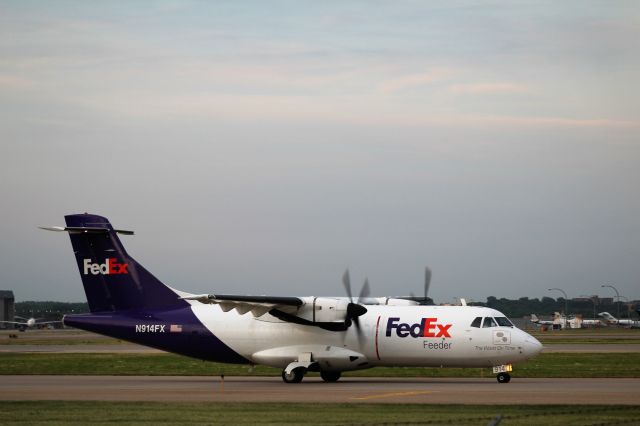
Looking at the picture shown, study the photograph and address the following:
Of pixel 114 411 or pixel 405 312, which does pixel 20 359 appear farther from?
→ pixel 114 411

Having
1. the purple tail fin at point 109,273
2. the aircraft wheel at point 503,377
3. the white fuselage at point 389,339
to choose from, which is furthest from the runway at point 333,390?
the purple tail fin at point 109,273

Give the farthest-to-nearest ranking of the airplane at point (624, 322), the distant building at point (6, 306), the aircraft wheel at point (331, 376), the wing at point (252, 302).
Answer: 1. the distant building at point (6, 306)
2. the airplane at point (624, 322)
3. the aircraft wheel at point (331, 376)
4. the wing at point (252, 302)

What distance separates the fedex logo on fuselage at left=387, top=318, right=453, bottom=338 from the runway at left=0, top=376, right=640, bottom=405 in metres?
1.68

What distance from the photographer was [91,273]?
35.9m

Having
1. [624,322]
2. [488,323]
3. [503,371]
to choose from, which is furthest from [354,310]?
[624,322]

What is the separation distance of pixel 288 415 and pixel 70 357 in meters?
31.2

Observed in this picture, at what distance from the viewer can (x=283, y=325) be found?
3434 cm

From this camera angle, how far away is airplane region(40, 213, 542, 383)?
32.6 meters

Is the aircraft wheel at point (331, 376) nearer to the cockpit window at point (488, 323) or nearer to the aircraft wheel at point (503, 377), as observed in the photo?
the cockpit window at point (488, 323)

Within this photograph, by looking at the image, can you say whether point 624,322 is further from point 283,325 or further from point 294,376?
point 294,376

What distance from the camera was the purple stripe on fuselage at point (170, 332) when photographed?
114ft

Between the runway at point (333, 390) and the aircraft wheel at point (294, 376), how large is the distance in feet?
0.91

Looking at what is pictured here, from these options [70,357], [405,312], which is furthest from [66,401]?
[70,357]

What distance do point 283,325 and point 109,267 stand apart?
23.2ft
